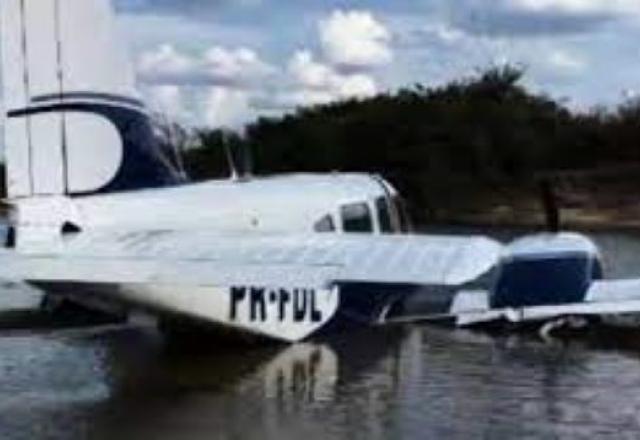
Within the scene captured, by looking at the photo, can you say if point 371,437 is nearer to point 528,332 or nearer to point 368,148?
point 528,332

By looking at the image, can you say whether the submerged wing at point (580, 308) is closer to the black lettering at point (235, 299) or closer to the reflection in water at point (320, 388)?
the reflection in water at point (320, 388)

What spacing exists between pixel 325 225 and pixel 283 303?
1.16 m

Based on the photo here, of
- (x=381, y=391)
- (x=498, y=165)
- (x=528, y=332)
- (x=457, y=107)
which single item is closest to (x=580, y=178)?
(x=498, y=165)

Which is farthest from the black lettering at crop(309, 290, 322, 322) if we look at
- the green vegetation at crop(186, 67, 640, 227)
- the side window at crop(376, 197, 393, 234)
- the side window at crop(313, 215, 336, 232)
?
the green vegetation at crop(186, 67, 640, 227)

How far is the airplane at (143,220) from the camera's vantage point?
13938mm

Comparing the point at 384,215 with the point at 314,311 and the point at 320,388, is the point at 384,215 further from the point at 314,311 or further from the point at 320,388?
the point at 320,388

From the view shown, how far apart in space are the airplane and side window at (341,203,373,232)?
21 mm

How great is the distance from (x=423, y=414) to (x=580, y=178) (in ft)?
183

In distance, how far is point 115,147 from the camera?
17141 mm

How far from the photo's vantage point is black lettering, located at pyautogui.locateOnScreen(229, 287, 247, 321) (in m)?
16.7

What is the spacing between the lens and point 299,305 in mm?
17547

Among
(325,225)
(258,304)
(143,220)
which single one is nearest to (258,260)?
(143,220)

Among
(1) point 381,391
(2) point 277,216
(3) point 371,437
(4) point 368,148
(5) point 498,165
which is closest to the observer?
(3) point 371,437

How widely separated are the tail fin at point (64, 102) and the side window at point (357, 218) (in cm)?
233
